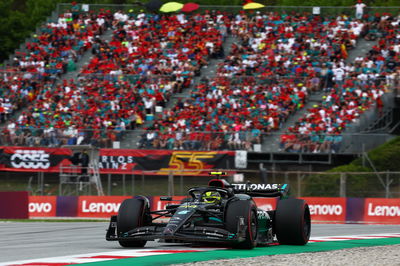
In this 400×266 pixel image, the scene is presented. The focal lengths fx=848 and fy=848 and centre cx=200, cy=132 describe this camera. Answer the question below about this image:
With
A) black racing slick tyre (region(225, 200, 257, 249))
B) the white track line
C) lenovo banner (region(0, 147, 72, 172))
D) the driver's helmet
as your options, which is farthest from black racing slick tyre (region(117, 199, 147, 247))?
lenovo banner (region(0, 147, 72, 172))

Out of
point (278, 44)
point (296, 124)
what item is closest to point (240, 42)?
point (278, 44)

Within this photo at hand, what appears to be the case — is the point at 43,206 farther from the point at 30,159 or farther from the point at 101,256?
the point at 101,256

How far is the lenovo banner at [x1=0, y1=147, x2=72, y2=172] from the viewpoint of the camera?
35250mm

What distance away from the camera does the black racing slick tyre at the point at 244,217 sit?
42.7ft

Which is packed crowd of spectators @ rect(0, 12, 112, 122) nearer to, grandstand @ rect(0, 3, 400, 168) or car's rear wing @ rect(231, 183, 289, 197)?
grandstand @ rect(0, 3, 400, 168)

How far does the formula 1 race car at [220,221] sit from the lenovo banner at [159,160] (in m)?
18.3

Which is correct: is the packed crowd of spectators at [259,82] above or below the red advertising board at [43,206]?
above

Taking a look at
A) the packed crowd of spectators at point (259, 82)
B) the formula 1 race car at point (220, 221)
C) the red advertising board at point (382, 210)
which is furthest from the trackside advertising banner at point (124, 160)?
the formula 1 race car at point (220, 221)

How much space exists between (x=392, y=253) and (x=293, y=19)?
30716 millimetres

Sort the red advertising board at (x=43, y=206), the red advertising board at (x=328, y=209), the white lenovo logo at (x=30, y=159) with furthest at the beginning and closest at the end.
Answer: the white lenovo logo at (x=30, y=159)
the red advertising board at (x=43, y=206)
the red advertising board at (x=328, y=209)

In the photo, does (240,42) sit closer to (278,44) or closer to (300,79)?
(278,44)

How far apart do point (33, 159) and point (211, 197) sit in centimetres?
2263

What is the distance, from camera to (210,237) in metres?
13.1

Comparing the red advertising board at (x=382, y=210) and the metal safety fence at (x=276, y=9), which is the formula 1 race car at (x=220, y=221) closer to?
the red advertising board at (x=382, y=210)
